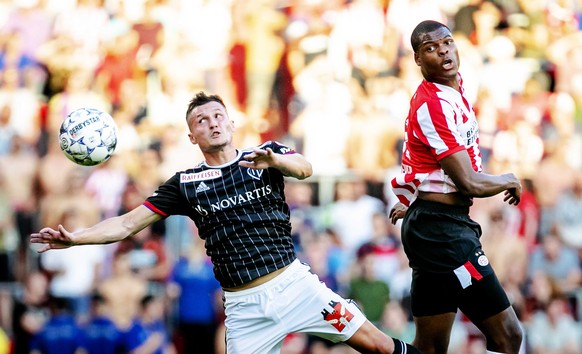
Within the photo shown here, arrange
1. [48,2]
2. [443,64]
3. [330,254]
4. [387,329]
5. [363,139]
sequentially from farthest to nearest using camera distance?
1. [48,2]
2. [363,139]
3. [330,254]
4. [387,329]
5. [443,64]

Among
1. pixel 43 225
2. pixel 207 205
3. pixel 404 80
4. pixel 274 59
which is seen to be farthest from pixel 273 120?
pixel 207 205

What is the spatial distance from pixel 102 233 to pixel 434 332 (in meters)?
2.51

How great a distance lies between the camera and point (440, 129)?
24.1 feet

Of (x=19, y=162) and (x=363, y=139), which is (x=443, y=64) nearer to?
(x=363, y=139)

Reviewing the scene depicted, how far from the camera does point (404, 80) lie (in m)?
15.3

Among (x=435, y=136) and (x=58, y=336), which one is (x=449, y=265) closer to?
(x=435, y=136)

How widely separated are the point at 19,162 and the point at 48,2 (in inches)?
120

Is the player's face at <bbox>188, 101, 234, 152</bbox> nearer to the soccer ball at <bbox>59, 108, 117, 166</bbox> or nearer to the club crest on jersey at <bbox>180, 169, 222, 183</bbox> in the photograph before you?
the club crest on jersey at <bbox>180, 169, 222, 183</bbox>

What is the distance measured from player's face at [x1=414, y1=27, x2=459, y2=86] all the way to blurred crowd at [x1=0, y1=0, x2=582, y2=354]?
19.3 feet

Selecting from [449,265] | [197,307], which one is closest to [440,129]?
[449,265]

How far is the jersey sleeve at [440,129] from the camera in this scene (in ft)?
24.0

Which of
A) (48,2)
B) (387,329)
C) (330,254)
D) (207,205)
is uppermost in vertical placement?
(48,2)

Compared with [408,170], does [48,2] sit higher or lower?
higher

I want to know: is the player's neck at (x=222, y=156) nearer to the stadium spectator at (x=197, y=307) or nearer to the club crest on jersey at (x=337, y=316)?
the club crest on jersey at (x=337, y=316)
